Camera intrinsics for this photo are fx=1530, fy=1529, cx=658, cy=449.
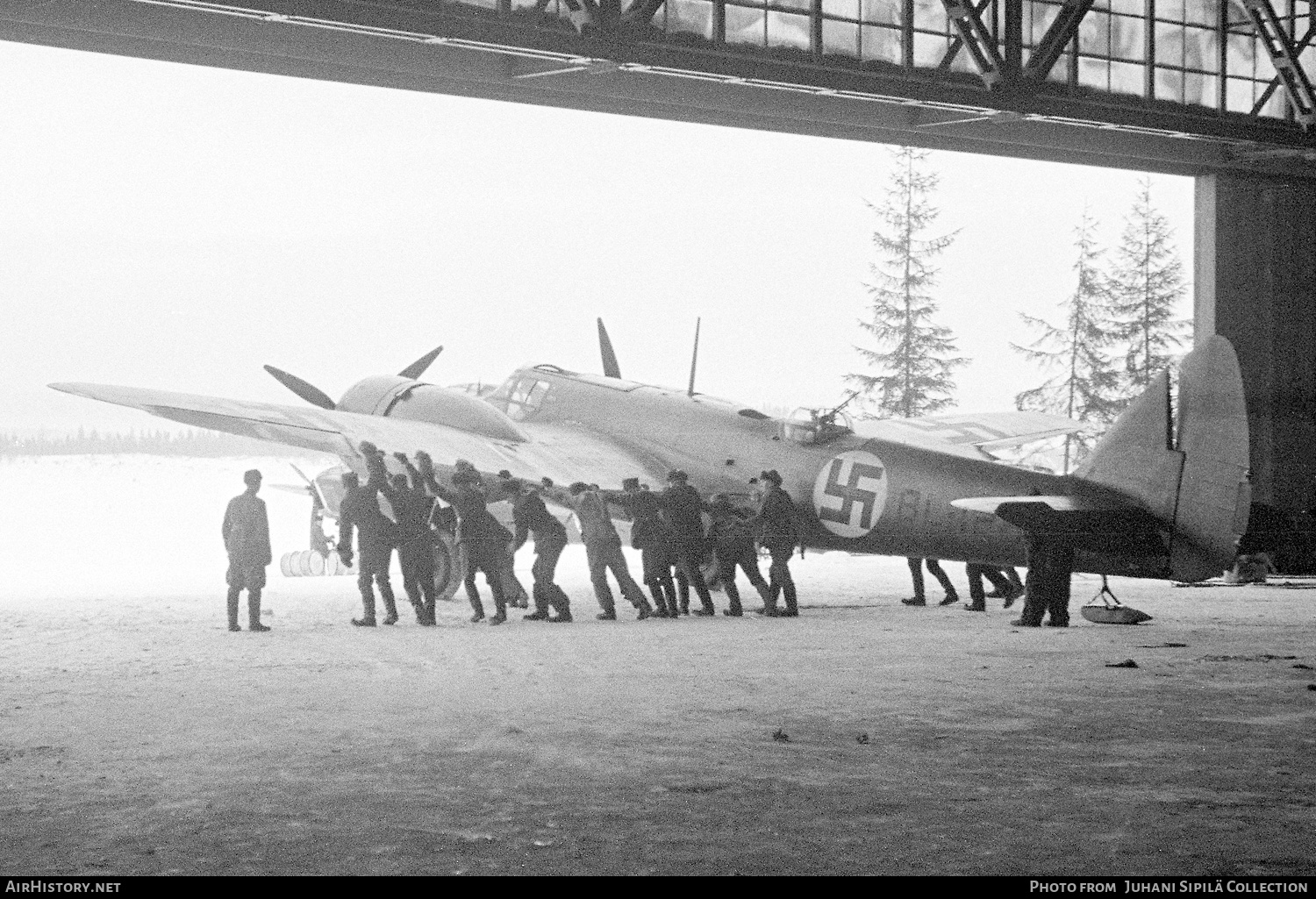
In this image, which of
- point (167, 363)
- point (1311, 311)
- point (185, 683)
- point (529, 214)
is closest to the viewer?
point (185, 683)

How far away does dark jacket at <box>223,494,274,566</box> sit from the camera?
51.5ft

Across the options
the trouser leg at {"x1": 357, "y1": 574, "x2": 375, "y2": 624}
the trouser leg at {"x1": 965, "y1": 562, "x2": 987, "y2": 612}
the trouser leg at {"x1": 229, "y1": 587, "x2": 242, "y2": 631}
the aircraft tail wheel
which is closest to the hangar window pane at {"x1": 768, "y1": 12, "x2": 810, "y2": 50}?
the trouser leg at {"x1": 965, "y1": 562, "x2": 987, "y2": 612}

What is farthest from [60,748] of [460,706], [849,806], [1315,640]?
[1315,640]

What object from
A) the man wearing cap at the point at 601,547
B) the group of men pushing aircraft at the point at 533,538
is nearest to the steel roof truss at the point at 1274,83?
the group of men pushing aircraft at the point at 533,538

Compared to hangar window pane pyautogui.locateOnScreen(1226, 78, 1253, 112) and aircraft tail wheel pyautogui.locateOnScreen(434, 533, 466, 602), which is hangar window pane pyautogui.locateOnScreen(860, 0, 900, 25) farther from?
aircraft tail wheel pyautogui.locateOnScreen(434, 533, 466, 602)

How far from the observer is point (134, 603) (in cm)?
1847

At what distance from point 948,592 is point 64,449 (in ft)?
161

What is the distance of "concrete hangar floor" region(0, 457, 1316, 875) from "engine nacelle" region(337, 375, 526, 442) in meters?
5.22

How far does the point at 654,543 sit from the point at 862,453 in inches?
122

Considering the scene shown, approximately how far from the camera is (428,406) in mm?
21906

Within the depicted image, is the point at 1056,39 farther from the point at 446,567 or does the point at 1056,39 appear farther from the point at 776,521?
the point at 446,567

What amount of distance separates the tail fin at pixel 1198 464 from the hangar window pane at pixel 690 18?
23.7ft

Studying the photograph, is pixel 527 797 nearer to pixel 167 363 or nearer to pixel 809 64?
pixel 809 64

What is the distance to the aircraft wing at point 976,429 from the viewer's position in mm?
24469
